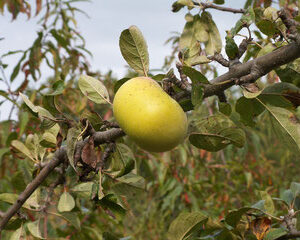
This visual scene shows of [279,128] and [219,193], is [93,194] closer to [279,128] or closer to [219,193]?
[279,128]

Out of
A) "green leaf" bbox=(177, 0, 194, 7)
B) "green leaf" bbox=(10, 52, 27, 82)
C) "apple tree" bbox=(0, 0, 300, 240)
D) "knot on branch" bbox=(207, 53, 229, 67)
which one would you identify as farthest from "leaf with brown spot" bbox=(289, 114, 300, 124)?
"green leaf" bbox=(10, 52, 27, 82)

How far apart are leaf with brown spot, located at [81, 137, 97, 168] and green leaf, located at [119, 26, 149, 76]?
5.0 inches

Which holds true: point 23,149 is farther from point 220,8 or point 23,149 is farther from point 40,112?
point 220,8

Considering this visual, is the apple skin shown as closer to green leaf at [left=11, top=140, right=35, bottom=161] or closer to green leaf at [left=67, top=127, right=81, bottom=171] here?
green leaf at [left=67, top=127, right=81, bottom=171]

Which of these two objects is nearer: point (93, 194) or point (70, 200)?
point (93, 194)

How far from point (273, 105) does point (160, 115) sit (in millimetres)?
147

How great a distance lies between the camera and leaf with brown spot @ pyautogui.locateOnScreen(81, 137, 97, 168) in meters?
0.48

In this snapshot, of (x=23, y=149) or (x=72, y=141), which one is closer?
(x=72, y=141)

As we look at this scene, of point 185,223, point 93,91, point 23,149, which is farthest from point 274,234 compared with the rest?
point 23,149

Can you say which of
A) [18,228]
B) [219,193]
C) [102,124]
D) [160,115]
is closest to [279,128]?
[160,115]

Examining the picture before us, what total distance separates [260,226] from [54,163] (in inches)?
12.7

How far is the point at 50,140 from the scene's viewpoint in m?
0.62

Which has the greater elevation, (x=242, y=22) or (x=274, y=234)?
(x=242, y=22)

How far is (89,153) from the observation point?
18.9 inches
